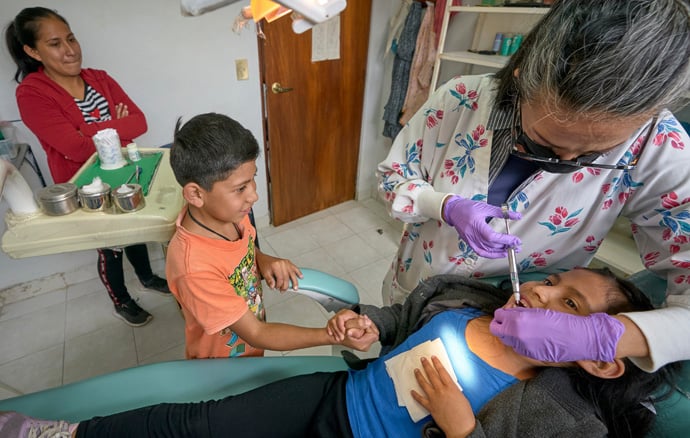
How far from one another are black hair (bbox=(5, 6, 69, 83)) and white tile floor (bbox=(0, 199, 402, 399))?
1.20 metres

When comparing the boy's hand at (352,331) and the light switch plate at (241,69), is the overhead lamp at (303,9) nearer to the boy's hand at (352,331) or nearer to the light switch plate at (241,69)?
the boy's hand at (352,331)

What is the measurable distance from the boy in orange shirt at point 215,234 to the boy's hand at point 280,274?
14 cm

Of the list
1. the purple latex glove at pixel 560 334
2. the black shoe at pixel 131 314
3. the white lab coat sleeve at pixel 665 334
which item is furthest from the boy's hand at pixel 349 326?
the black shoe at pixel 131 314

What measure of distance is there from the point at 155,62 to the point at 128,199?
1239 millimetres

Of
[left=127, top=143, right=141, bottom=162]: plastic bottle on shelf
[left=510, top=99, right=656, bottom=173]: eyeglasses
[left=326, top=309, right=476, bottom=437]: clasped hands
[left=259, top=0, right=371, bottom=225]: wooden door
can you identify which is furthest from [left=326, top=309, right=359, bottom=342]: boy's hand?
[left=259, top=0, right=371, bottom=225]: wooden door

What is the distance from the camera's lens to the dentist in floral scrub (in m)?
0.51

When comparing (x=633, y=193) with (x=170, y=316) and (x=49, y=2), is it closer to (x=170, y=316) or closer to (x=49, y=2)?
(x=170, y=316)

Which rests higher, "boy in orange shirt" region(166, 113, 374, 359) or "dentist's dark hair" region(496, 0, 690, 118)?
"dentist's dark hair" region(496, 0, 690, 118)

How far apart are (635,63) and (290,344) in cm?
95

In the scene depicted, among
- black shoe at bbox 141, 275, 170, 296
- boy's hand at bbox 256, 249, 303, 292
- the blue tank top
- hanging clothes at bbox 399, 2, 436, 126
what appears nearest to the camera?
the blue tank top

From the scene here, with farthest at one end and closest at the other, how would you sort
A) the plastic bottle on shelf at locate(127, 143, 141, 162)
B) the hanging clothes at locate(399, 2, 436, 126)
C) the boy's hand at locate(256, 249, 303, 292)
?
the hanging clothes at locate(399, 2, 436, 126) → the plastic bottle on shelf at locate(127, 143, 141, 162) → the boy's hand at locate(256, 249, 303, 292)

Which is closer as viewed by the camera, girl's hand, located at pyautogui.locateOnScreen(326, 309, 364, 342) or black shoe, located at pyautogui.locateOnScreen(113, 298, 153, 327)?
girl's hand, located at pyautogui.locateOnScreen(326, 309, 364, 342)

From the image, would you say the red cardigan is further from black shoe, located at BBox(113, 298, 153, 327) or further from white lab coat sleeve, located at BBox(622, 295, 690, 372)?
white lab coat sleeve, located at BBox(622, 295, 690, 372)

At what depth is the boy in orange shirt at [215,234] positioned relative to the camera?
2.89ft
